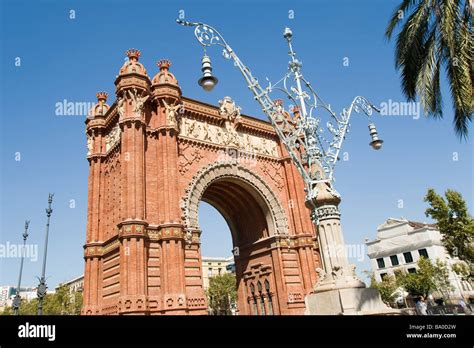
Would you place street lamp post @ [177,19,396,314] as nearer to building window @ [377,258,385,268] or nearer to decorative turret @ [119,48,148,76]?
decorative turret @ [119,48,148,76]

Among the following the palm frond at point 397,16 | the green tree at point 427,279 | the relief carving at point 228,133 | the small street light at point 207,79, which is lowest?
the green tree at point 427,279

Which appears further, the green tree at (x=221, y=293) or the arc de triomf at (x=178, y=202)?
the green tree at (x=221, y=293)

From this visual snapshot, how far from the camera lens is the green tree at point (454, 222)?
75.2 ft

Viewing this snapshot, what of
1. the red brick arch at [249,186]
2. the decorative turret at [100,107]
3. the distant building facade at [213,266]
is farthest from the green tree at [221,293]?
the decorative turret at [100,107]

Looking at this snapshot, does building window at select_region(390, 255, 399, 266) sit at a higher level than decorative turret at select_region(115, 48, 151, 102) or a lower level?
lower

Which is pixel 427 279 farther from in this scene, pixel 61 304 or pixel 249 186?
pixel 61 304

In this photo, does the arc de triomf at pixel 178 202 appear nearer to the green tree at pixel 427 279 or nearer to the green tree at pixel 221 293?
the green tree at pixel 427 279

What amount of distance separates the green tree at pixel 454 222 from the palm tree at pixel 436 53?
1298 centimetres

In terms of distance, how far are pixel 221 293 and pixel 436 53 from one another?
48471mm

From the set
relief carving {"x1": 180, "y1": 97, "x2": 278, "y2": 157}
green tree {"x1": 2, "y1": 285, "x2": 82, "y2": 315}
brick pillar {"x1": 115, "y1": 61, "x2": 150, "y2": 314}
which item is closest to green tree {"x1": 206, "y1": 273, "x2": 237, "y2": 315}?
green tree {"x1": 2, "y1": 285, "x2": 82, "y2": 315}

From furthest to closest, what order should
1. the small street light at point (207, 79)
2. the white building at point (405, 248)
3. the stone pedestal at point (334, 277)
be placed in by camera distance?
the white building at point (405, 248)
the small street light at point (207, 79)
the stone pedestal at point (334, 277)

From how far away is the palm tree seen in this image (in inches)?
459

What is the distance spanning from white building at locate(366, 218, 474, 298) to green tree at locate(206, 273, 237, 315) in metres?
23.2

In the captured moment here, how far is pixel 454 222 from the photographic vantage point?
77.5 ft
